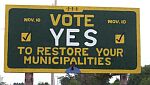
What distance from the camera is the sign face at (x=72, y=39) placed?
1532 centimetres

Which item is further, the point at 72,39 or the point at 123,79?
the point at 123,79

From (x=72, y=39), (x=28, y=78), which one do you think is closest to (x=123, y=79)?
(x=72, y=39)

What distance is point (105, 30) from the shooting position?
1562 centimetres

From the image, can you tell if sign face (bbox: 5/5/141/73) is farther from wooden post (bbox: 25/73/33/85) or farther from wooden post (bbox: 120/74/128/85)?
wooden post (bbox: 120/74/128/85)

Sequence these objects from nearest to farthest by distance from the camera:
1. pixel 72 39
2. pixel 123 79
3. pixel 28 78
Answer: pixel 28 78
pixel 72 39
pixel 123 79

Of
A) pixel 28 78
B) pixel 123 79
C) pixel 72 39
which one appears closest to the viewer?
pixel 28 78

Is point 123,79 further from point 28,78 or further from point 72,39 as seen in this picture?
point 28,78

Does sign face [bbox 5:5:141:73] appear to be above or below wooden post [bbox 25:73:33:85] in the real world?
above

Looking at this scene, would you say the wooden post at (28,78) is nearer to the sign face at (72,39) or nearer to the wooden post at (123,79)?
the sign face at (72,39)

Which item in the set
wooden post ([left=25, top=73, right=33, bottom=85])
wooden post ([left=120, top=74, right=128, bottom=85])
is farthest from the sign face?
wooden post ([left=120, top=74, right=128, bottom=85])

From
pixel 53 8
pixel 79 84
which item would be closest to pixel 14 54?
pixel 53 8

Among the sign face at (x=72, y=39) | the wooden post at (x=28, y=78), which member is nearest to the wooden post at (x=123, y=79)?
the sign face at (x=72, y=39)

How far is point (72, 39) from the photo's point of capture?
15539mm

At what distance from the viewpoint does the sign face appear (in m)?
15.3
